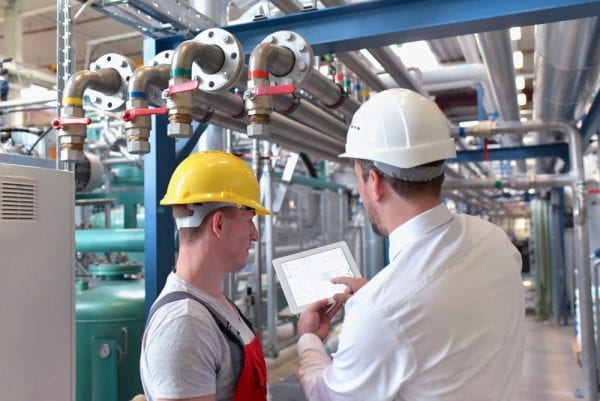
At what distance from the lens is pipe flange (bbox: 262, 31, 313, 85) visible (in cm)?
155

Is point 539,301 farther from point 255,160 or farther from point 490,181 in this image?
point 255,160

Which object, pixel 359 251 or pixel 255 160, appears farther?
pixel 359 251

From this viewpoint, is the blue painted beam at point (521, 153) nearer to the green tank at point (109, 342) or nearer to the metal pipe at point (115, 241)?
the metal pipe at point (115, 241)

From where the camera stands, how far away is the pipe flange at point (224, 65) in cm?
152

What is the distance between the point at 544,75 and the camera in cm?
278

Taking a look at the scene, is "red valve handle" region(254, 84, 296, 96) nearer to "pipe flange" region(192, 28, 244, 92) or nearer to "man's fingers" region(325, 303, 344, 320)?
"pipe flange" region(192, 28, 244, 92)

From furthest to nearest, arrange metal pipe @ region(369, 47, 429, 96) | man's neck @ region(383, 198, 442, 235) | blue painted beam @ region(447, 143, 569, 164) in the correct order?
blue painted beam @ region(447, 143, 569, 164), metal pipe @ region(369, 47, 429, 96), man's neck @ region(383, 198, 442, 235)

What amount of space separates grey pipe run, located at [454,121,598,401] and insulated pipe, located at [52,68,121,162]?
287 centimetres

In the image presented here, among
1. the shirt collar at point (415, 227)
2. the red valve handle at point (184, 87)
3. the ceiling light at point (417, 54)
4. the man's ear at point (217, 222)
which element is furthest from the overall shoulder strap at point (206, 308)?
the ceiling light at point (417, 54)

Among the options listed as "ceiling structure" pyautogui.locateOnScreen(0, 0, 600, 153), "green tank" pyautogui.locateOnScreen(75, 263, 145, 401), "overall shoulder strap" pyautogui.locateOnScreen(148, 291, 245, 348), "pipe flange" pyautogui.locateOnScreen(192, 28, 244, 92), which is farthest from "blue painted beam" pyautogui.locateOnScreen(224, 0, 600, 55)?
"green tank" pyautogui.locateOnScreen(75, 263, 145, 401)

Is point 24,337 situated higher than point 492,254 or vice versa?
point 492,254

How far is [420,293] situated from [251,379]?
429 mm

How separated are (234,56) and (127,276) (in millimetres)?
1810

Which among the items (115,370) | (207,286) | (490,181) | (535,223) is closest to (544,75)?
(490,181)
